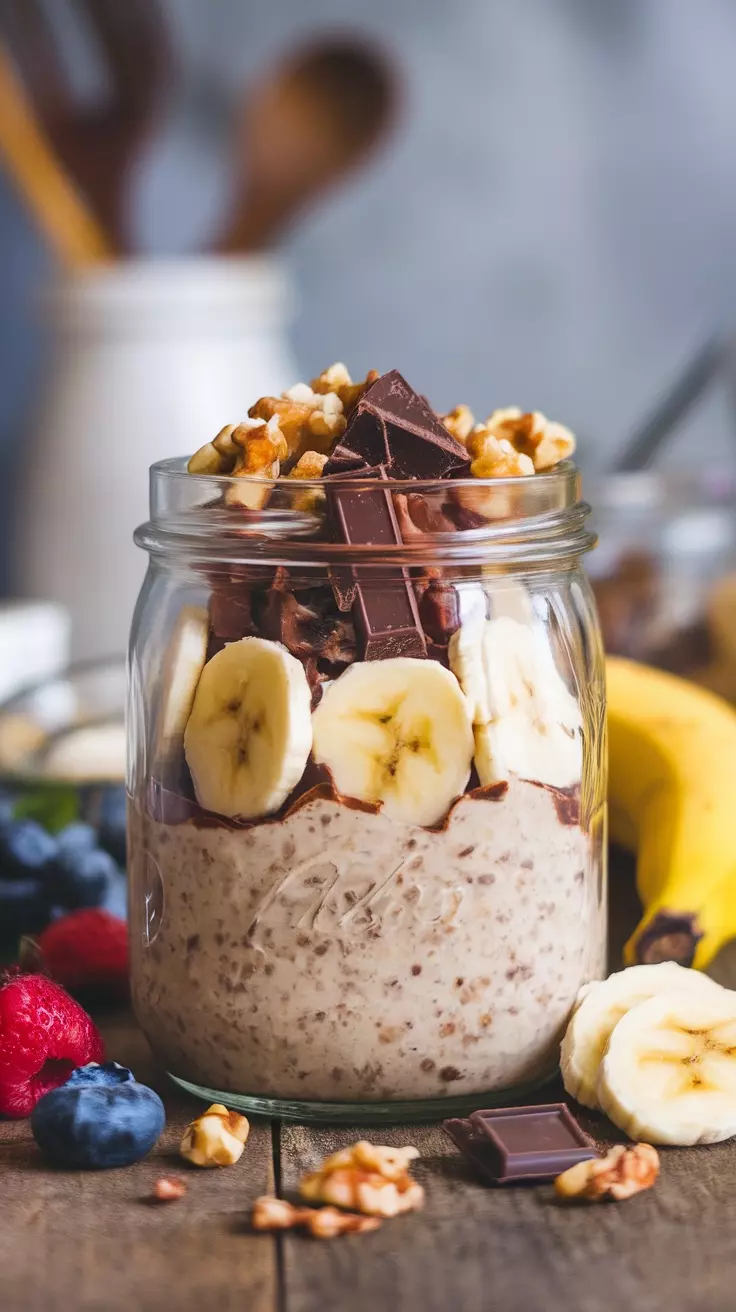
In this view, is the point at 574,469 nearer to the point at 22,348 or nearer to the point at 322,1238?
the point at 322,1238

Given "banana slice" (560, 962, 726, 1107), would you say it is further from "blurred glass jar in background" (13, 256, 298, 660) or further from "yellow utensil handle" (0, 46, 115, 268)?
"yellow utensil handle" (0, 46, 115, 268)

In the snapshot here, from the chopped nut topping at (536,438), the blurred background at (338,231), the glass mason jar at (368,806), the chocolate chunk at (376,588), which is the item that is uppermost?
the blurred background at (338,231)

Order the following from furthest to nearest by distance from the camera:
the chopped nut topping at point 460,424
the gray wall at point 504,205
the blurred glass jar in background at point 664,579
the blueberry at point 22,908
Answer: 1. the gray wall at point 504,205
2. the blurred glass jar in background at point 664,579
3. the blueberry at point 22,908
4. the chopped nut topping at point 460,424

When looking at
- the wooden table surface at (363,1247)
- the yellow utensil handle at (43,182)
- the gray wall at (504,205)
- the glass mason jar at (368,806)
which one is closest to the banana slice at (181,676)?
the glass mason jar at (368,806)

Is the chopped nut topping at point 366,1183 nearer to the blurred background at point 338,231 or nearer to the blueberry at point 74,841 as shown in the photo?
the blueberry at point 74,841

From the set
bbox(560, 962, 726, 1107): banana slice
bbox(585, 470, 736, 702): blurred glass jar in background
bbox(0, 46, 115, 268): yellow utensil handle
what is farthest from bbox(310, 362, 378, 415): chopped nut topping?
bbox(0, 46, 115, 268): yellow utensil handle

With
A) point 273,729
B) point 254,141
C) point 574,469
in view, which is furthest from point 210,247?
point 273,729

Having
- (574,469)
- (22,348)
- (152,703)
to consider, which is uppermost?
(22,348)

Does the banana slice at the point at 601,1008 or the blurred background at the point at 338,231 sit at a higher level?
the blurred background at the point at 338,231
